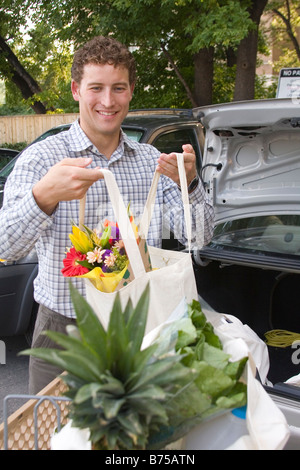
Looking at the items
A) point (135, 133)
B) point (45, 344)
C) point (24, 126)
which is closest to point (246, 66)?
point (135, 133)

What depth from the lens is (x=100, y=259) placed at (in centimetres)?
175

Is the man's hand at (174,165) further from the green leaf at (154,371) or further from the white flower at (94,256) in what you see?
the green leaf at (154,371)

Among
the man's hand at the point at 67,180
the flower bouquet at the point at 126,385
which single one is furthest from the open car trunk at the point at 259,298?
the flower bouquet at the point at 126,385

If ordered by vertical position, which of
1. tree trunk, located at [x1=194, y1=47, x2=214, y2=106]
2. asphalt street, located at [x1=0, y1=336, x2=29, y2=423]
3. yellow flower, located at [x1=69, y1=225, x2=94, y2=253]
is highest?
tree trunk, located at [x1=194, y1=47, x2=214, y2=106]

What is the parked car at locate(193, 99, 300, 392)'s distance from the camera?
3.05 m

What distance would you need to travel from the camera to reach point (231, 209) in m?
3.61

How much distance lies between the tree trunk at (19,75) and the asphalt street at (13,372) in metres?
8.54

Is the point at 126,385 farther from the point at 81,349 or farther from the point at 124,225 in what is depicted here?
the point at 124,225

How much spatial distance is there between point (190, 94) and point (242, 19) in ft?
9.07

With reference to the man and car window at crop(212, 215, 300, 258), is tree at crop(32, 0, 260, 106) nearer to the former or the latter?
car window at crop(212, 215, 300, 258)

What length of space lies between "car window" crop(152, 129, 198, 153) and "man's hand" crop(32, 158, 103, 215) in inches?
131

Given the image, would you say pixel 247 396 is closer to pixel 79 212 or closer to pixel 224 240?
pixel 79 212

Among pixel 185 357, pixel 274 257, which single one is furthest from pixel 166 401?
pixel 274 257

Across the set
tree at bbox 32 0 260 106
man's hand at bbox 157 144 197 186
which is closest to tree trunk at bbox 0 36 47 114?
tree at bbox 32 0 260 106
